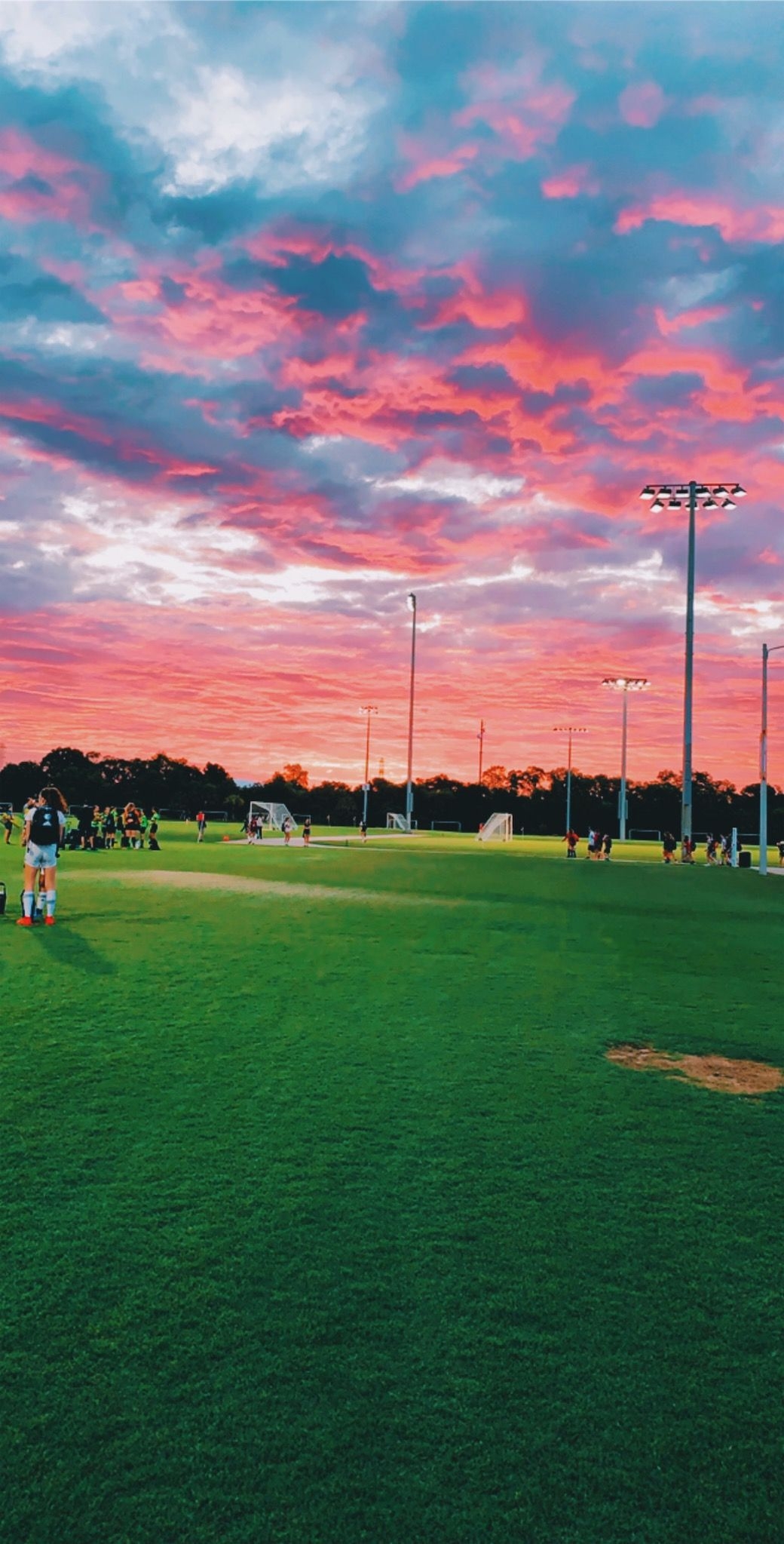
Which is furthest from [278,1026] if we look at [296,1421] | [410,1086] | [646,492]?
[646,492]

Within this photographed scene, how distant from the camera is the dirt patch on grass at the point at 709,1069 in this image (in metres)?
7.09

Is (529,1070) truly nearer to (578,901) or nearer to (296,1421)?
(296,1421)

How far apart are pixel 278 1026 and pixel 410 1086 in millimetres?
2093

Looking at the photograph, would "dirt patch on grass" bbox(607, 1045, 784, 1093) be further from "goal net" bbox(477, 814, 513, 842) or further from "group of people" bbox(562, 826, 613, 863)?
"goal net" bbox(477, 814, 513, 842)

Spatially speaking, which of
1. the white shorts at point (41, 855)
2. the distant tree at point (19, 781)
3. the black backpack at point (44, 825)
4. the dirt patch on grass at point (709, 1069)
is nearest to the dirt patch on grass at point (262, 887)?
the white shorts at point (41, 855)

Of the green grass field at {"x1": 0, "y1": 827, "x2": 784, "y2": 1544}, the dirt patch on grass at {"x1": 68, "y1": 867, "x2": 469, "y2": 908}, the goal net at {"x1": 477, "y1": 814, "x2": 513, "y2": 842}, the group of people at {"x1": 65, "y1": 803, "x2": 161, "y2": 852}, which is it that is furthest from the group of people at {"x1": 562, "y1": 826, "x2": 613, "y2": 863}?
the green grass field at {"x1": 0, "y1": 827, "x2": 784, "y2": 1544}

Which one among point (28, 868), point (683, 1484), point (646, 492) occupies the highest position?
point (646, 492)

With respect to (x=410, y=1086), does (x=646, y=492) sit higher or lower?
higher

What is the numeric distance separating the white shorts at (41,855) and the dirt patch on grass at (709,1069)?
9.98 m

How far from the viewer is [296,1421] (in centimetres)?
317

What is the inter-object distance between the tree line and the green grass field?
333ft

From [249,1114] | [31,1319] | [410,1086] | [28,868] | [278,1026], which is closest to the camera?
[31,1319]

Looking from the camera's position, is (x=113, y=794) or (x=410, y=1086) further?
(x=113, y=794)

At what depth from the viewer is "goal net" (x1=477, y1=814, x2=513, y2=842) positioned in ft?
242
